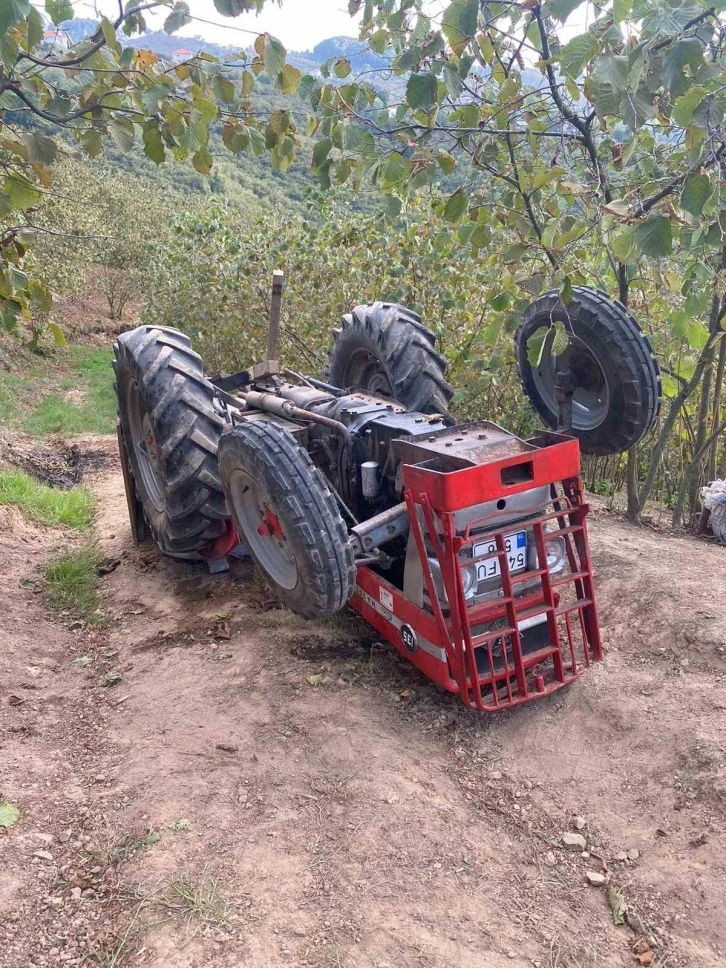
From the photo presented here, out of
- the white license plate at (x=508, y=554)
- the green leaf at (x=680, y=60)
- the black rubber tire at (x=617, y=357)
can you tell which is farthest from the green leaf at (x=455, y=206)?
the white license plate at (x=508, y=554)

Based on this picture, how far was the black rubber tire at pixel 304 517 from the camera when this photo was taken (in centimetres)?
318

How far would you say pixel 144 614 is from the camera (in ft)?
15.3

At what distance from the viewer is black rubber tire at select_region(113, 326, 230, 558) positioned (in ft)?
14.5

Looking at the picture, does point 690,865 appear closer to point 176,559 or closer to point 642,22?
point 642,22

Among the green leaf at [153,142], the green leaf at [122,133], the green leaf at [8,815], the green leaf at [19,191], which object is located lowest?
the green leaf at [8,815]

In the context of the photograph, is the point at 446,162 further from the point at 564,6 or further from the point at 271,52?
the point at 271,52

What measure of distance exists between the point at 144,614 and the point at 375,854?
2.43m

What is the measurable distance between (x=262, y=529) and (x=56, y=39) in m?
2.19

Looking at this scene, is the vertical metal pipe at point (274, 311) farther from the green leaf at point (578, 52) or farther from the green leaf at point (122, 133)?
the green leaf at point (578, 52)

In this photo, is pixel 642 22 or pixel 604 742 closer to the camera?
pixel 642 22

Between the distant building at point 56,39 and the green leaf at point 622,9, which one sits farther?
the distant building at point 56,39

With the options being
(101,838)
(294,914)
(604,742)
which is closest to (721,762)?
(604,742)

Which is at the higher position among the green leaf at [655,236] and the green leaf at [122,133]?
the green leaf at [122,133]

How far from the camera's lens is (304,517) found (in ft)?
10.5
